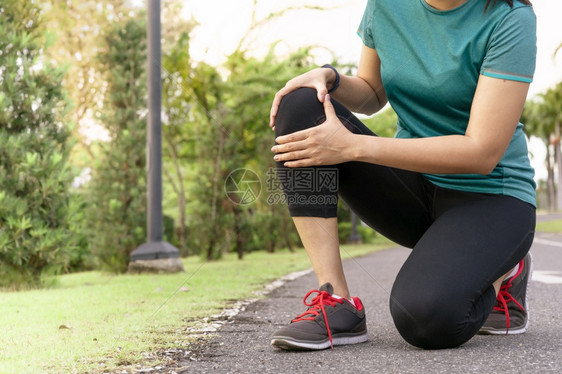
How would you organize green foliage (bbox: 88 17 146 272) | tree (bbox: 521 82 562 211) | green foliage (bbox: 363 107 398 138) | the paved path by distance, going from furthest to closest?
tree (bbox: 521 82 562 211)
green foliage (bbox: 363 107 398 138)
green foliage (bbox: 88 17 146 272)
the paved path

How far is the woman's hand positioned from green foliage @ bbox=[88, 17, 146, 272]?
12.4ft

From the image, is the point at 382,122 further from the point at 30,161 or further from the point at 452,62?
the point at 452,62

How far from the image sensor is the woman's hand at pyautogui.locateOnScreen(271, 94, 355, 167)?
5.94 feet

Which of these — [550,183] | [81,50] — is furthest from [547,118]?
[81,50]

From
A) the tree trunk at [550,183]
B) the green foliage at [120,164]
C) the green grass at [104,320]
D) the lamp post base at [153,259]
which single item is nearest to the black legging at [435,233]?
the green grass at [104,320]


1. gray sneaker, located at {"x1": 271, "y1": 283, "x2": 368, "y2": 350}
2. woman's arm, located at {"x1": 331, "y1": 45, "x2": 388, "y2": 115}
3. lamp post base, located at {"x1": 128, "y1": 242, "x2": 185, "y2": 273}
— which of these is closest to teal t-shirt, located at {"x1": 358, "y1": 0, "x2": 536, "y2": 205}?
woman's arm, located at {"x1": 331, "y1": 45, "x2": 388, "y2": 115}

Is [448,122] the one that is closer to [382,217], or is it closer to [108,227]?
[382,217]

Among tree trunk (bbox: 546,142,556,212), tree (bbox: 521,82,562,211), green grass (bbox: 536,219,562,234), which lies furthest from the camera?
tree trunk (bbox: 546,142,556,212)

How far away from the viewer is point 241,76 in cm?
1109

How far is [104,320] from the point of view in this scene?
2.47 meters

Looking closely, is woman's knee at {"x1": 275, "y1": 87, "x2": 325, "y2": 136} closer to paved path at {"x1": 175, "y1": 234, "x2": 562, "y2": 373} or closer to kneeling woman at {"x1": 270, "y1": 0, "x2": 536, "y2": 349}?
kneeling woman at {"x1": 270, "y1": 0, "x2": 536, "y2": 349}

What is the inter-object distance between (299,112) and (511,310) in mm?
1108

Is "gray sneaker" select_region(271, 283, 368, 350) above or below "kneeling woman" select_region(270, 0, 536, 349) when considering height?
below

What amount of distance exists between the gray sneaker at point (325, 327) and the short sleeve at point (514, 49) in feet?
3.04
